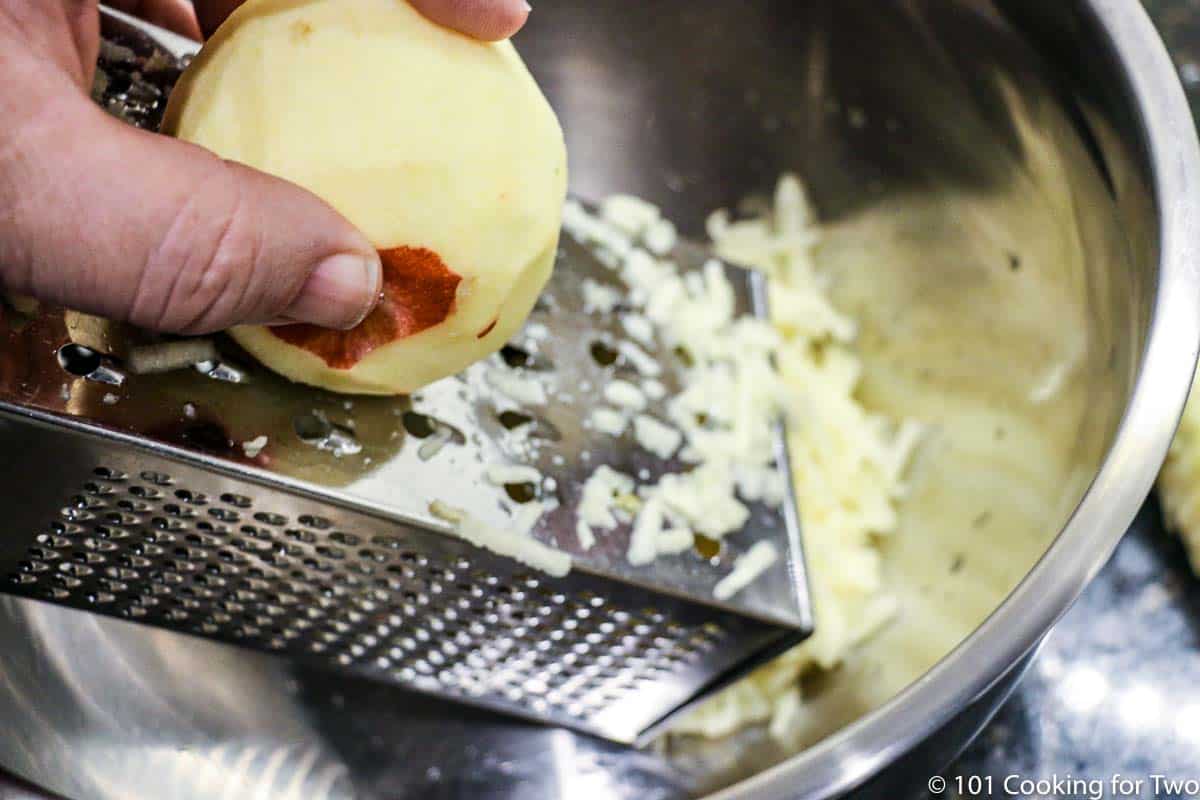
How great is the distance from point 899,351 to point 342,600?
0.70m

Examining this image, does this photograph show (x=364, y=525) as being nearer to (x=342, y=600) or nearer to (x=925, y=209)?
(x=342, y=600)

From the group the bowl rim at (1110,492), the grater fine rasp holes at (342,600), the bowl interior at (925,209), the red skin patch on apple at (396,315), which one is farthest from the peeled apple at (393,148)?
the bowl interior at (925,209)

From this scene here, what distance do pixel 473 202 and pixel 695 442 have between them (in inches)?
14.3

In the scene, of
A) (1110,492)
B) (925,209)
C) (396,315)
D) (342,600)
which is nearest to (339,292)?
(396,315)

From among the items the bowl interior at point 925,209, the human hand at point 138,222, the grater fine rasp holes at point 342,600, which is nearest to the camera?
the human hand at point 138,222

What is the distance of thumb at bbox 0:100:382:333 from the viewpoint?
58 centimetres

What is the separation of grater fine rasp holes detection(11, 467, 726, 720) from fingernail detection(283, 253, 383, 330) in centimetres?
17

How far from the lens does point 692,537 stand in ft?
3.07

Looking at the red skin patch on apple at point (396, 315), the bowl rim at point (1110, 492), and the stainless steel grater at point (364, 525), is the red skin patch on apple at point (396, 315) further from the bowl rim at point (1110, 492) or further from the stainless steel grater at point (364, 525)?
the bowl rim at point (1110, 492)

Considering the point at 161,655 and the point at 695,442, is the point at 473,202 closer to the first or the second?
the point at 695,442

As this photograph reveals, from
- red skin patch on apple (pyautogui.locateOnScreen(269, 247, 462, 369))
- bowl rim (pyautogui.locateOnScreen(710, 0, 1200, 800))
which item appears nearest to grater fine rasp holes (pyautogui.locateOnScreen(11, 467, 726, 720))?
red skin patch on apple (pyautogui.locateOnScreen(269, 247, 462, 369))

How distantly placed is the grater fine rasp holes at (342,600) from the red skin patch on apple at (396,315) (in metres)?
0.13

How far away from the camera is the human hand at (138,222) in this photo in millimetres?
582

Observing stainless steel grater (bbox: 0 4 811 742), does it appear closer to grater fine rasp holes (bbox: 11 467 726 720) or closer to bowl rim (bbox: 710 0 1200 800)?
grater fine rasp holes (bbox: 11 467 726 720)
